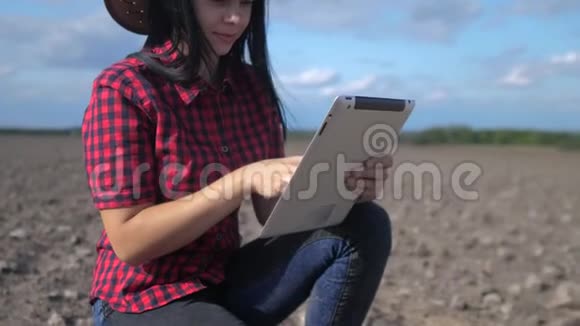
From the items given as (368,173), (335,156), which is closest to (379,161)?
(368,173)

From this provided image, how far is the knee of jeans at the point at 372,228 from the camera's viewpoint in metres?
1.55

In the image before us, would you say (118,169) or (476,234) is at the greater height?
(118,169)

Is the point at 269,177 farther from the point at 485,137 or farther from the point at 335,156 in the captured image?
the point at 485,137

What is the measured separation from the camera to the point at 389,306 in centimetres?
241

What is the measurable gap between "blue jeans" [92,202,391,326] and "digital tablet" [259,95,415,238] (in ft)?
0.14

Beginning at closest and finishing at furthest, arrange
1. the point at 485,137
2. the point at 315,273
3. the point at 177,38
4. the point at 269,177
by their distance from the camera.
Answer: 1. the point at 269,177
2. the point at 177,38
3. the point at 315,273
4. the point at 485,137

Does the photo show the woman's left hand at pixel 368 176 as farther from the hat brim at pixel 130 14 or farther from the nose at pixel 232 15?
the hat brim at pixel 130 14

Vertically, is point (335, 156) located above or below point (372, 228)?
above

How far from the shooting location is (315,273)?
156cm

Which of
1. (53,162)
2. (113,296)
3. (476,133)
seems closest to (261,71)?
(113,296)

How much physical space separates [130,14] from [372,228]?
0.68 meters

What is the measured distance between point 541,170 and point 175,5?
7770 mm

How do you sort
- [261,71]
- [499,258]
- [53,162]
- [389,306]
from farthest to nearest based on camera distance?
[53,162] < [499,258] < [389,306] < [261,71]

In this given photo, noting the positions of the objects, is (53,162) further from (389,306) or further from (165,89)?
(165,89)
